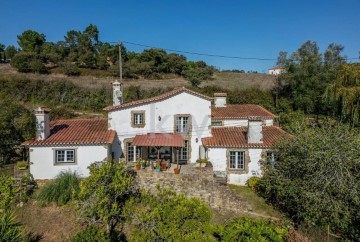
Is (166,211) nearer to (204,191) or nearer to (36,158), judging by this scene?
(204,191)

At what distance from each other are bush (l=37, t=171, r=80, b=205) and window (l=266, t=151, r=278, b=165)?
19.4 metres

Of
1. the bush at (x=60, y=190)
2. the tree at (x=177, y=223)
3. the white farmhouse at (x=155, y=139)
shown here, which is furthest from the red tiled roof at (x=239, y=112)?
the tree at (x=177, y=223)

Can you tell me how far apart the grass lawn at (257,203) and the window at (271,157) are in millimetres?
3875

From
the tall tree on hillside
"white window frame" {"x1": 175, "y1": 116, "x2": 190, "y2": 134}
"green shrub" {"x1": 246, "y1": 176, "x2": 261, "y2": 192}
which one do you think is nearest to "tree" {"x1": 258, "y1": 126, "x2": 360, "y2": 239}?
"green shrub" {"x1": 246, "y1": 176, "x2": 261, "y2": 192}

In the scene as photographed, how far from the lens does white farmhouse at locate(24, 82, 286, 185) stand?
27.1 metres

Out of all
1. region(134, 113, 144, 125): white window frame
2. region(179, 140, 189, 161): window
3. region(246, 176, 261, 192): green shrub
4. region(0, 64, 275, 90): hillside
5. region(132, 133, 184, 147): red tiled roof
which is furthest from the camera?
region(0, 64, 275, 90): hillside

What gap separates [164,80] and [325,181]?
60.6 meters

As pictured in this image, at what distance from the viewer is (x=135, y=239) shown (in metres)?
16.4

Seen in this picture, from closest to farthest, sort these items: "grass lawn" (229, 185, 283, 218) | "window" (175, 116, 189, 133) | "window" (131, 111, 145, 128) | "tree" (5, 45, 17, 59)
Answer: "grass lawn" (229, 185, 283, 218)
"window" (131, 111, 145, 128)
"window" (175, 116, 189, 133)
"tree" (5, 45, 17, 59)

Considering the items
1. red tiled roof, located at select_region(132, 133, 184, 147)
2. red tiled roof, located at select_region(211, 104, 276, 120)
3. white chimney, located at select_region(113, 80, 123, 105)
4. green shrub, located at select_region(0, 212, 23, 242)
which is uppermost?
white chimney, located at select_region(113, 80, 123, 105)

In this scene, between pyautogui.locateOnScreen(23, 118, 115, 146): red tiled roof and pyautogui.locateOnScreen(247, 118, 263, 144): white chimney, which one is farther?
pyautogui.locateOnScreen(247, 118, 263, 144): white chimney

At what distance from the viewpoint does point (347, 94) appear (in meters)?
29.7

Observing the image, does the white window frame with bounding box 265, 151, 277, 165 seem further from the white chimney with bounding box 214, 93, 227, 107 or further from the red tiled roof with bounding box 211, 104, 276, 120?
the white chimney with bounding box 214, 93, 227, 107

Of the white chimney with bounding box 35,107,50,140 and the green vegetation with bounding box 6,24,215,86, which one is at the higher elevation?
the green vegetation with bounding box 6,24,215,86
